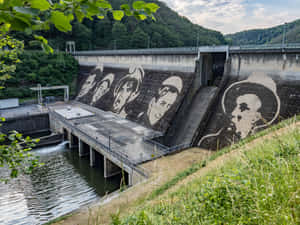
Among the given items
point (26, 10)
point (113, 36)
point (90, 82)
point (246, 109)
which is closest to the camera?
point (26, 10)

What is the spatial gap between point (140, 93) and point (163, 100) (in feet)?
13.7

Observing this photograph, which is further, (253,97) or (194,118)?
(194,118)

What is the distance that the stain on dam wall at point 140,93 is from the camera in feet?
71.9

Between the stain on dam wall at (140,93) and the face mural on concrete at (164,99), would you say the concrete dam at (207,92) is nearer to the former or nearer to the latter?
the face mural on concrete at (164,99)

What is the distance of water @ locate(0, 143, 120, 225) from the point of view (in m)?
13.8

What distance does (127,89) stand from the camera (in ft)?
92.6

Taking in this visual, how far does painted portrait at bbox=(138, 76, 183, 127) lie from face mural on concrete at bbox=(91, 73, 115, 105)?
10.3 meters

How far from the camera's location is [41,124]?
2992 cm

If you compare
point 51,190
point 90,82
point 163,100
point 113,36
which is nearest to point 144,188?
point 51,190

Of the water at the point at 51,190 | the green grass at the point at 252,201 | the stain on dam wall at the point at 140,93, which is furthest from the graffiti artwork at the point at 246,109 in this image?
the green grass at the point at 252,201

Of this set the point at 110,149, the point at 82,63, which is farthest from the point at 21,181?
the point at 82,63

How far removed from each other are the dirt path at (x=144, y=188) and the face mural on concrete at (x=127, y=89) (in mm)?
11113

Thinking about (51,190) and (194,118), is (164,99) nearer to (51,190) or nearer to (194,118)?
(194,118)

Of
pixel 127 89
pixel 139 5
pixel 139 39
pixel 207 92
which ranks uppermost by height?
pixel 139 39
